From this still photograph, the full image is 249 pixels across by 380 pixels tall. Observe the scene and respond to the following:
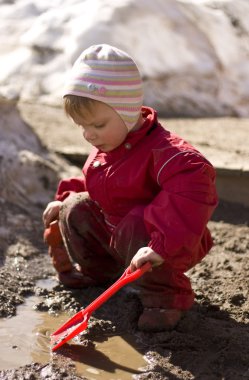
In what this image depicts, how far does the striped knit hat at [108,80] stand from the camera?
9.60 ft

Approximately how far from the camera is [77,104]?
9.61ft

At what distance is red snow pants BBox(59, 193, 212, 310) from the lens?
9.71ft

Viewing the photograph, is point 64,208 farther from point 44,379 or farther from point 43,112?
point 43,112

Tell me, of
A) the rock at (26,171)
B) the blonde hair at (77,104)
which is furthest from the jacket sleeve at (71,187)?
the rock at (26,171)

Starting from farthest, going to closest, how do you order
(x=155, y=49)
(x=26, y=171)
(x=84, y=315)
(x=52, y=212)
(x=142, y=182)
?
(x=155, y=49) < (x=26, y=171) < (x=52, y=212) < (x=142, y=182) < (x=84, y=315)

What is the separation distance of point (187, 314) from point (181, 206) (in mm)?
504

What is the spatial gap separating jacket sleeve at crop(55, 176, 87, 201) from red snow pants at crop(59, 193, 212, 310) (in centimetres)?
10

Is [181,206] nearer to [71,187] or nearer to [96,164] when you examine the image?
[96,164]

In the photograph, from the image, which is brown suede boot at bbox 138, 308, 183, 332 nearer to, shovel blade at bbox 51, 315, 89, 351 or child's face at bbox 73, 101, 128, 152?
shovel blade at bbox 51, 315, 89, 351

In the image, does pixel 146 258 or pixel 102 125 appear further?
pixel 102 125

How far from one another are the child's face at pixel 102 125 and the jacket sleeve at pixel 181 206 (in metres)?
0.25

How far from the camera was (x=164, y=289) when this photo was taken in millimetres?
2990

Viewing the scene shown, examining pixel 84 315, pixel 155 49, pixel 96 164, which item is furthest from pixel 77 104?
pixel 155 49

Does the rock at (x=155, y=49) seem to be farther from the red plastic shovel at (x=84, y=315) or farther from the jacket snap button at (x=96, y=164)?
the red plastic shovel at (x=84, y=315)
